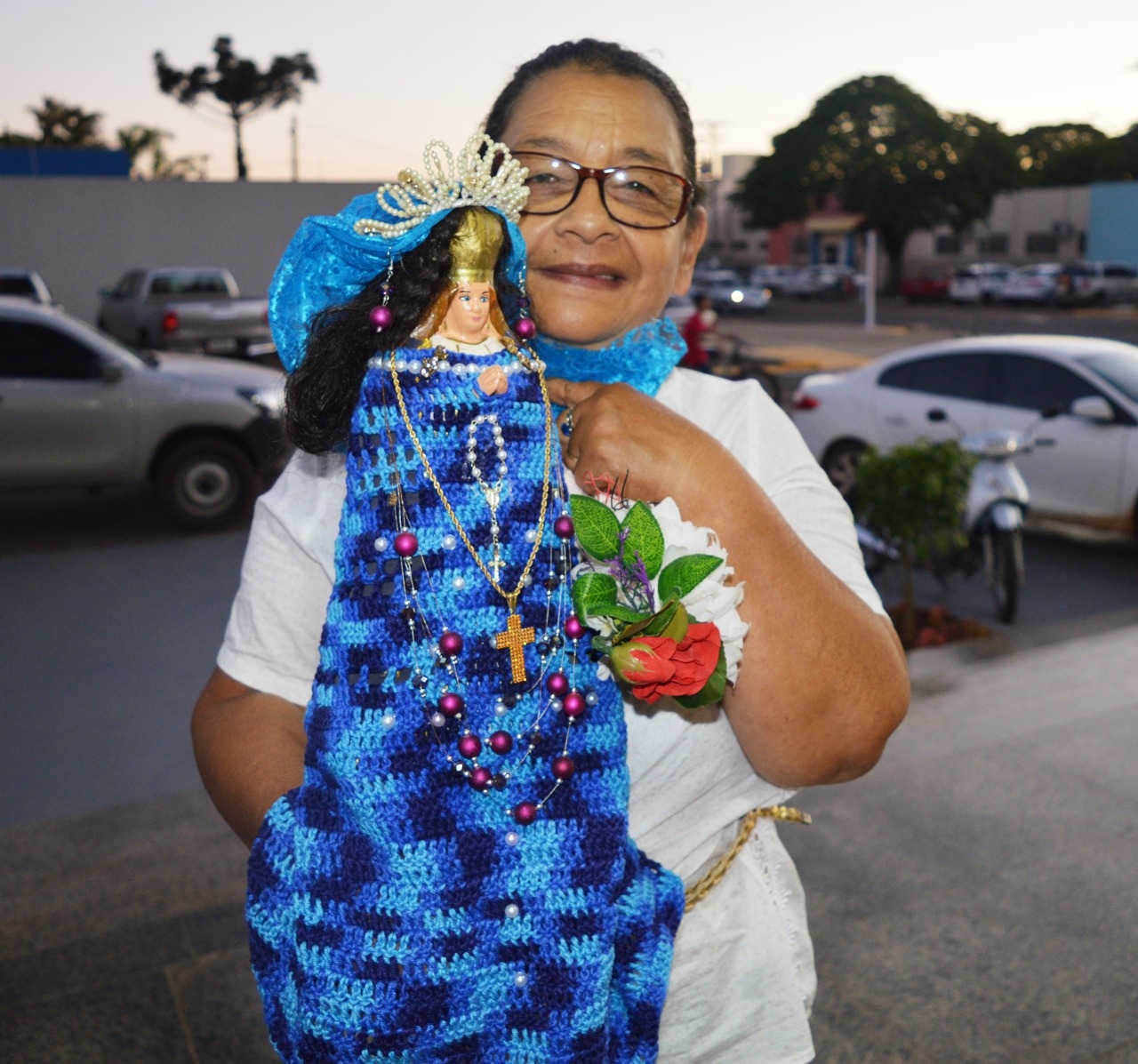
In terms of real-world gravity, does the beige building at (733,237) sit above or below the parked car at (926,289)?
above

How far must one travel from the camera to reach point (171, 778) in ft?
14.9

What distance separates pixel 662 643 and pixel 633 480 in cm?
23

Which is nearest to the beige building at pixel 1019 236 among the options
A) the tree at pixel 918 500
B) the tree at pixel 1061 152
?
the tree at pixel 1061 152

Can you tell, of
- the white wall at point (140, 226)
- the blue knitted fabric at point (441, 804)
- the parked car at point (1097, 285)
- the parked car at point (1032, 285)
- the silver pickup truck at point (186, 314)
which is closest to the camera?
the blue knitted fabric at point (441, 804)


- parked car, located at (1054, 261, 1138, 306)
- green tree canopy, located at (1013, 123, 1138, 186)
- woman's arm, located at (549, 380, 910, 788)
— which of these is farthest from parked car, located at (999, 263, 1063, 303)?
woman's arm, located at (549, 380, 910, 788)

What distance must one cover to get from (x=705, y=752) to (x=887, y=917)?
7.66 feet

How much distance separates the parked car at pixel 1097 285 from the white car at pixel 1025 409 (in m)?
30.0

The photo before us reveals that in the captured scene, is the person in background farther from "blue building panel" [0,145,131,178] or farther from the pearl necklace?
"blue building panel" [0,145,131,178]

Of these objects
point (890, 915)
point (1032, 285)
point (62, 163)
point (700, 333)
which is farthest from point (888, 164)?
point (890, 915)

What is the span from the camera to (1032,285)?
119ft

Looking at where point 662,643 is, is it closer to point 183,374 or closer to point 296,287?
point 296,287

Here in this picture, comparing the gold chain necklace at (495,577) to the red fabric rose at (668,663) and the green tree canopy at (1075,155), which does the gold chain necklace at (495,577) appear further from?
the green tree canopy at (1075,155)

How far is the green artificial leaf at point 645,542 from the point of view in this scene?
1208mm

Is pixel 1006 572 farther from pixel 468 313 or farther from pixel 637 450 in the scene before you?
pixel 468 313
